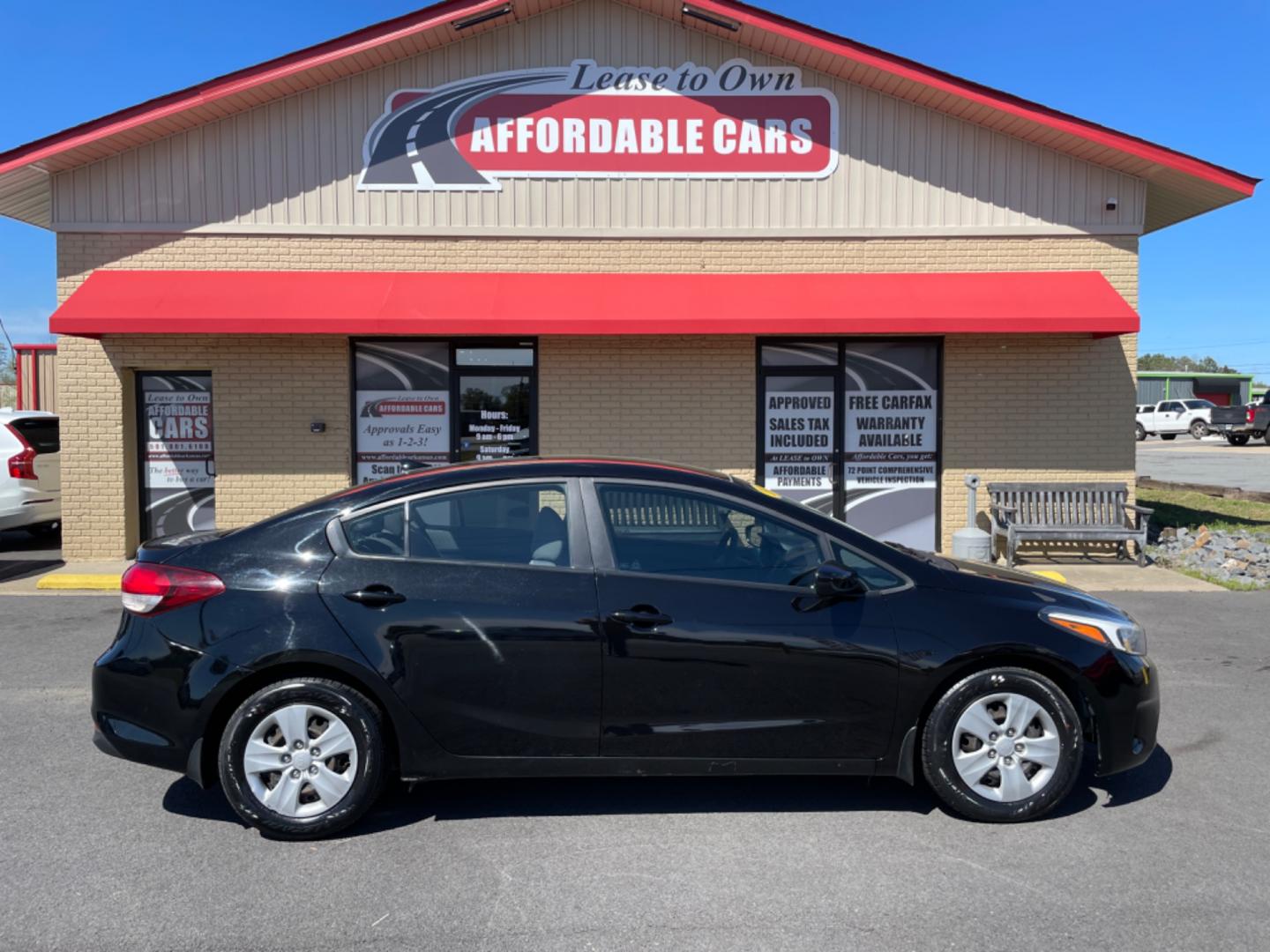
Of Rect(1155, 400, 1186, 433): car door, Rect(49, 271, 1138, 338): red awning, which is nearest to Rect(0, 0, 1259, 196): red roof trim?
Rect(49, 271, 1138, 338): red awning

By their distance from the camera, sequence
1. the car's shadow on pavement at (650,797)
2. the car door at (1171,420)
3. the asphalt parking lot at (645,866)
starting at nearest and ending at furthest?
the asphalt parking lot at (645,866) < the car's shadow on pavement at (650,797) < the car door at (1171,420)

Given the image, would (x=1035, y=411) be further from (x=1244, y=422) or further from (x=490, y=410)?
(x=1244, y=422)

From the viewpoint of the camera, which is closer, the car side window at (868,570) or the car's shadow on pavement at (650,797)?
the car side window at (868,570)

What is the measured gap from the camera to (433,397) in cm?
1135

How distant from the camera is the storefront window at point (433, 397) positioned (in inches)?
446

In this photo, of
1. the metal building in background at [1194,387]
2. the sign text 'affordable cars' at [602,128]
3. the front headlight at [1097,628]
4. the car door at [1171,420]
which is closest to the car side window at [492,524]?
the front headlight at [1097,628]

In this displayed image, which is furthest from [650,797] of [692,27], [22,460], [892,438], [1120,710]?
[22,460]

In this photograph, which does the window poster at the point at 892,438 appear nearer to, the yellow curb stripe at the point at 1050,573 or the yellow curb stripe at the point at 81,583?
the yellow curb stripe at the point at 1050,573

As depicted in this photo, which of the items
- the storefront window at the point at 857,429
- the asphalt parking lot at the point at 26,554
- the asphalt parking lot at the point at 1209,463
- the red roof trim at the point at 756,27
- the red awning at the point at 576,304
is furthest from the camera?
the asphalt parking lot at the point at 1209,463

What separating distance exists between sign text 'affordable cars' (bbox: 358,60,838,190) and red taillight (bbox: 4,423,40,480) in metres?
5.33

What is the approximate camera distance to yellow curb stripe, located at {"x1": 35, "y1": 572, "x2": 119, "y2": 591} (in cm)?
983

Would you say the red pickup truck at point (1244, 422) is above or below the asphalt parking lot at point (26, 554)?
above

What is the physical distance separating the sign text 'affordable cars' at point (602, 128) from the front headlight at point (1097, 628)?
8127mm

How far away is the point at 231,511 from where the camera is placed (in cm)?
1126
